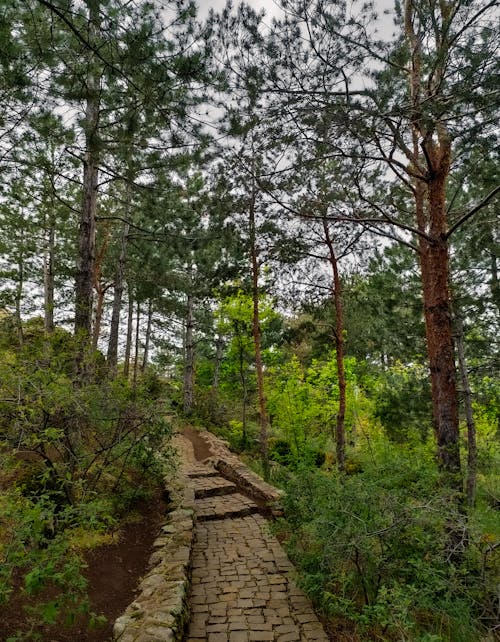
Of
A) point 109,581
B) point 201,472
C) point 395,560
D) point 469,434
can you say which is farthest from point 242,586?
point 469,434

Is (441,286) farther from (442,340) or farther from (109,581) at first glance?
(109,581)

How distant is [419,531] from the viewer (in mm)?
3469

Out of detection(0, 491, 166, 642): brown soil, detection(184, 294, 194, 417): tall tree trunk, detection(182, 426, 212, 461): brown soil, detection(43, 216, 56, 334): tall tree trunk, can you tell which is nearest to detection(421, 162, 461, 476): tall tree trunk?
detection(0, 491, 166, 642): brown soil

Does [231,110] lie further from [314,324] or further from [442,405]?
[314,324]

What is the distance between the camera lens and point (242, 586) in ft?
14.8

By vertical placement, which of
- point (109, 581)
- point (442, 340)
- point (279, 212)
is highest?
point (279, 212)

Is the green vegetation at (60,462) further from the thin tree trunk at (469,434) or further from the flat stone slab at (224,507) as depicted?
the thin tree trunk at (469,434)

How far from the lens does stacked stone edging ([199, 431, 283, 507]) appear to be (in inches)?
291

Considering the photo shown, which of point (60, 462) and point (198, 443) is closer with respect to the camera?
point (60, 462)

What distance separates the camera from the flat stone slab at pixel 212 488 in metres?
8.01

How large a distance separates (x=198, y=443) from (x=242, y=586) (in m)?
9.30

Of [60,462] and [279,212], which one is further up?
[279,212]

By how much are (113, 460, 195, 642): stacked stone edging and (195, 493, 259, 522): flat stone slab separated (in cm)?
73

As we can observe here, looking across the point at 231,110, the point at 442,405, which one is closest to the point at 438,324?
the point at 442,405
